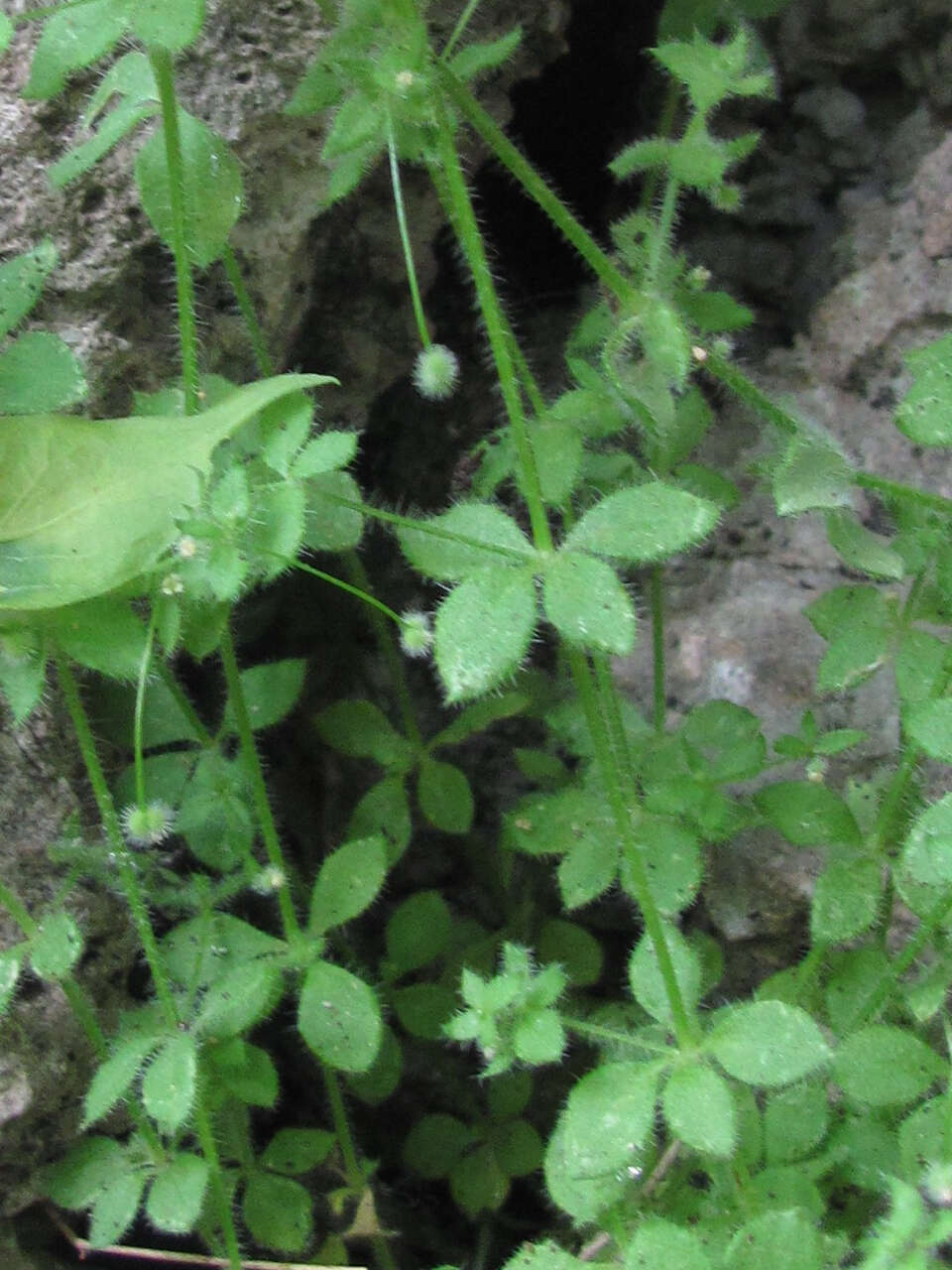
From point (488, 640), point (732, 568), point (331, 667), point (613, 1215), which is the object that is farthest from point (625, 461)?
point (613, 1215)

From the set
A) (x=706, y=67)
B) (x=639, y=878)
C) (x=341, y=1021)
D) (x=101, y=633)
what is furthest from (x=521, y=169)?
(x=341, y=1021)

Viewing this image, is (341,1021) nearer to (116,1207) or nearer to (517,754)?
(116,1207)

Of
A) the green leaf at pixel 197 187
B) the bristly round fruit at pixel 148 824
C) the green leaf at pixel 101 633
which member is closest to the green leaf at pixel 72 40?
the green leaf at pixel 197 187

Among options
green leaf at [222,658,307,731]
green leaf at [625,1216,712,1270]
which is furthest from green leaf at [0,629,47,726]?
green leaf at [625,1216,712,1270]

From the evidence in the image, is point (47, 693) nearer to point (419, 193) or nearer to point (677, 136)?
point (419, 193)

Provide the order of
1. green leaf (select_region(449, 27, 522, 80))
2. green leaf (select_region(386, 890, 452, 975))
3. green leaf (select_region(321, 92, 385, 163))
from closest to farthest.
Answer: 1. green leaf (select_region(321, 92, 385, 163))
2. green leaf (select_region(449, 27, 522, 80))
3. green leaf (select_region(386, 890, 452, 975))

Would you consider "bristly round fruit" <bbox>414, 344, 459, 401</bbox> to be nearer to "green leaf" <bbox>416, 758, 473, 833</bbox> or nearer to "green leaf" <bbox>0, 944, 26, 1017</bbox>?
"green leaf" <bbox>416, 758, 473, 833</bbox>

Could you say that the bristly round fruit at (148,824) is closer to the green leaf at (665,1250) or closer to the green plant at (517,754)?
the green plant at (517,754)
